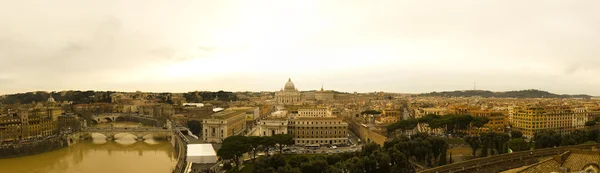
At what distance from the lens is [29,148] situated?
88.3ft

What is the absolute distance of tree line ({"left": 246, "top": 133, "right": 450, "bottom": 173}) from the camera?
15031mm

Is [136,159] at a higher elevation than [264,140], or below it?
below

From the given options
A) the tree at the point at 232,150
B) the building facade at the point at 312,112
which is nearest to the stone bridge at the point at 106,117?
the building facade at the point at 312,112

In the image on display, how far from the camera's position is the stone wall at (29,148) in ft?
84.9

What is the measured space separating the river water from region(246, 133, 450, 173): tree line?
8.58m

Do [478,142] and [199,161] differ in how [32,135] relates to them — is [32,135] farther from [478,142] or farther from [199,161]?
[478,142]

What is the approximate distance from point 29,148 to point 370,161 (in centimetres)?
2220

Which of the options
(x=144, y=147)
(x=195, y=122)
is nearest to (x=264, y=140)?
(x=144, y=147)

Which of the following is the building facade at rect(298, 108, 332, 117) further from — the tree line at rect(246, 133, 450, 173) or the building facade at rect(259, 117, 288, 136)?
the tree line at rect(246, 133, 450, 173)

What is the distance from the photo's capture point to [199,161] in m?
20.0

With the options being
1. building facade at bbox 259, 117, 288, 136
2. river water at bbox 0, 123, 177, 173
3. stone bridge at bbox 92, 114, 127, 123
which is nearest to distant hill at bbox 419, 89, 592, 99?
stone bridge at bbox 92, 114, 127, 123

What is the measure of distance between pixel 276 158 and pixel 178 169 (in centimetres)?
566

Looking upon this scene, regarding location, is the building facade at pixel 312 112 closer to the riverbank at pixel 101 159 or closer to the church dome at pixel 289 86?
the riverbank at pixel 101 159

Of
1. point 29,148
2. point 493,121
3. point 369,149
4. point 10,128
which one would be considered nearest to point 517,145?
point 369,149
